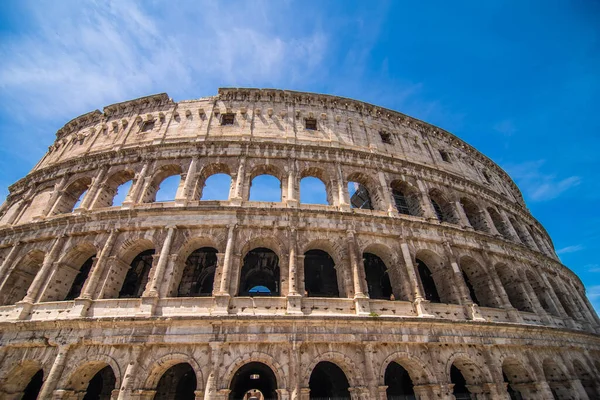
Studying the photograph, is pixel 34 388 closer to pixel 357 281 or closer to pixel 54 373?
pixel 54 373

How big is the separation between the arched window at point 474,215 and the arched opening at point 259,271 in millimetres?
11857

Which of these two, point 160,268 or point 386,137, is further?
point 386,137

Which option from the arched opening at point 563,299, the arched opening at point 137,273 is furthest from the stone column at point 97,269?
the arched opening at point 563,299

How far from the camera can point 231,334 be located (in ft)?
30.0

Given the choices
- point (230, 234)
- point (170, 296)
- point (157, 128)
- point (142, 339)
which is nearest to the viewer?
point (142, 339)

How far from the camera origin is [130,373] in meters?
8.72

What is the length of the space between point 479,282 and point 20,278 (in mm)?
21081

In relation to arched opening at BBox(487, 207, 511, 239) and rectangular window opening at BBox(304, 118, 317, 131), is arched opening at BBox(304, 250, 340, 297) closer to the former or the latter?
rectangular window opening at BBox(304, 118, 317, 131)

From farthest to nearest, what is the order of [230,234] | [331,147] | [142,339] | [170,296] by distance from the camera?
[331,147] < [230,234] < [170,296] < [142,339]

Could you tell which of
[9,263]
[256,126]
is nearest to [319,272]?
[256,126]

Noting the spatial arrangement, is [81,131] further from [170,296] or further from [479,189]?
[479,189]

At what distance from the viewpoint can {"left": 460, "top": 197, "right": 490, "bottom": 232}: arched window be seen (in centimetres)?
1616

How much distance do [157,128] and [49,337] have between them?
1055 cm

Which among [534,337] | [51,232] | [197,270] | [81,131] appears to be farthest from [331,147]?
[81,131]
